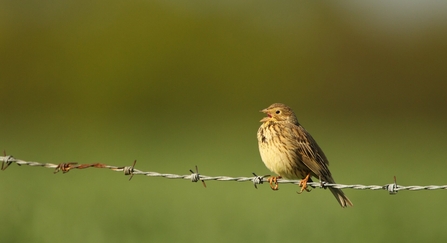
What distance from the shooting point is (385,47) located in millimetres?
43719

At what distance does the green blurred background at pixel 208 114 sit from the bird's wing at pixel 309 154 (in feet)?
7.18

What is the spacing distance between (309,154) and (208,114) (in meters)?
23.3

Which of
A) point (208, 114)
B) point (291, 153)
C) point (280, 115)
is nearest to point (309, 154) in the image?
point (291, 153)

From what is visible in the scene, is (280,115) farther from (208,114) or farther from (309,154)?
(208,114)

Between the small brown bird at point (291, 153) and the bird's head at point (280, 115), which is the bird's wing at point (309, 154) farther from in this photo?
the bird's head at point (280, 115)

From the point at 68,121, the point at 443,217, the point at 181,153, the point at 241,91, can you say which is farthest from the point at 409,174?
the point at 241,91

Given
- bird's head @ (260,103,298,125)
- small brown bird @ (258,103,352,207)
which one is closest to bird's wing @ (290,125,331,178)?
small brown bird @ (258,103,352,207)

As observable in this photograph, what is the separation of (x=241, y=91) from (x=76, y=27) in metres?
13.0

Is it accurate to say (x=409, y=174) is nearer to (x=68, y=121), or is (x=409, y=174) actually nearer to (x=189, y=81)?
(x=68, y=121)

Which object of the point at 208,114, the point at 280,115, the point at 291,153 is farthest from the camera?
the point at 208,114

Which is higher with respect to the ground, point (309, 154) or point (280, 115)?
point (280, 115)

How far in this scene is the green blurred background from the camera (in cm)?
1110

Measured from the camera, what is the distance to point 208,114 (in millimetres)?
31484

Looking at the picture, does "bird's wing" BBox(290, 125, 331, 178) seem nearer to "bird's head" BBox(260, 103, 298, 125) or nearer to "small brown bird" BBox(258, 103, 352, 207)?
"small brown bird" BBox(258, 103, 352, 207)
